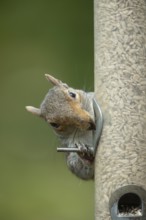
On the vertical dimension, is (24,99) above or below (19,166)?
above

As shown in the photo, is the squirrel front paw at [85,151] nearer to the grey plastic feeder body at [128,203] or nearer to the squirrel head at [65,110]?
the squirrel head at [65,110]

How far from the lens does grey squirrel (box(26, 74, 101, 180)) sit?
123 inches

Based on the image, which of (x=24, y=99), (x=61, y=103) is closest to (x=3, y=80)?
(x=24, y=99)

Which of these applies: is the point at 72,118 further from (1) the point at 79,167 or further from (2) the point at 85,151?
(1) the point at 79,167

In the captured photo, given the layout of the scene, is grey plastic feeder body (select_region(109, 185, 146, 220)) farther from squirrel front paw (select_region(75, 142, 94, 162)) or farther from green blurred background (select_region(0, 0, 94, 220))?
green blurred background (select_region(0, 0, 94, 220))

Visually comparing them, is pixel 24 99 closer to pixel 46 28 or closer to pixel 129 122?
pixel 46 28

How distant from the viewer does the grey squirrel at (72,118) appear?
3129 mm

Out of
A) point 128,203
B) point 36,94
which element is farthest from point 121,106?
point 36,94

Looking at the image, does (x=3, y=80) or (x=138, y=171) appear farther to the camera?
(x=3, y=80)

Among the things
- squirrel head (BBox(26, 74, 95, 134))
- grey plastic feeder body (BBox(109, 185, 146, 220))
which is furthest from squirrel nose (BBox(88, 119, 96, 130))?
grey plastic feeder body (BBox(109, 185, 146, 220))

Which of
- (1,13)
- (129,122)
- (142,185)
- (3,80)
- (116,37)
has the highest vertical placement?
(1,13)

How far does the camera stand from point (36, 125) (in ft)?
17.7

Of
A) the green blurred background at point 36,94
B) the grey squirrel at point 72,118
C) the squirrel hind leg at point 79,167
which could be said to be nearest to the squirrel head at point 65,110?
the grey squirrel at point 72,118

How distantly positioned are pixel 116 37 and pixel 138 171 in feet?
1.38
